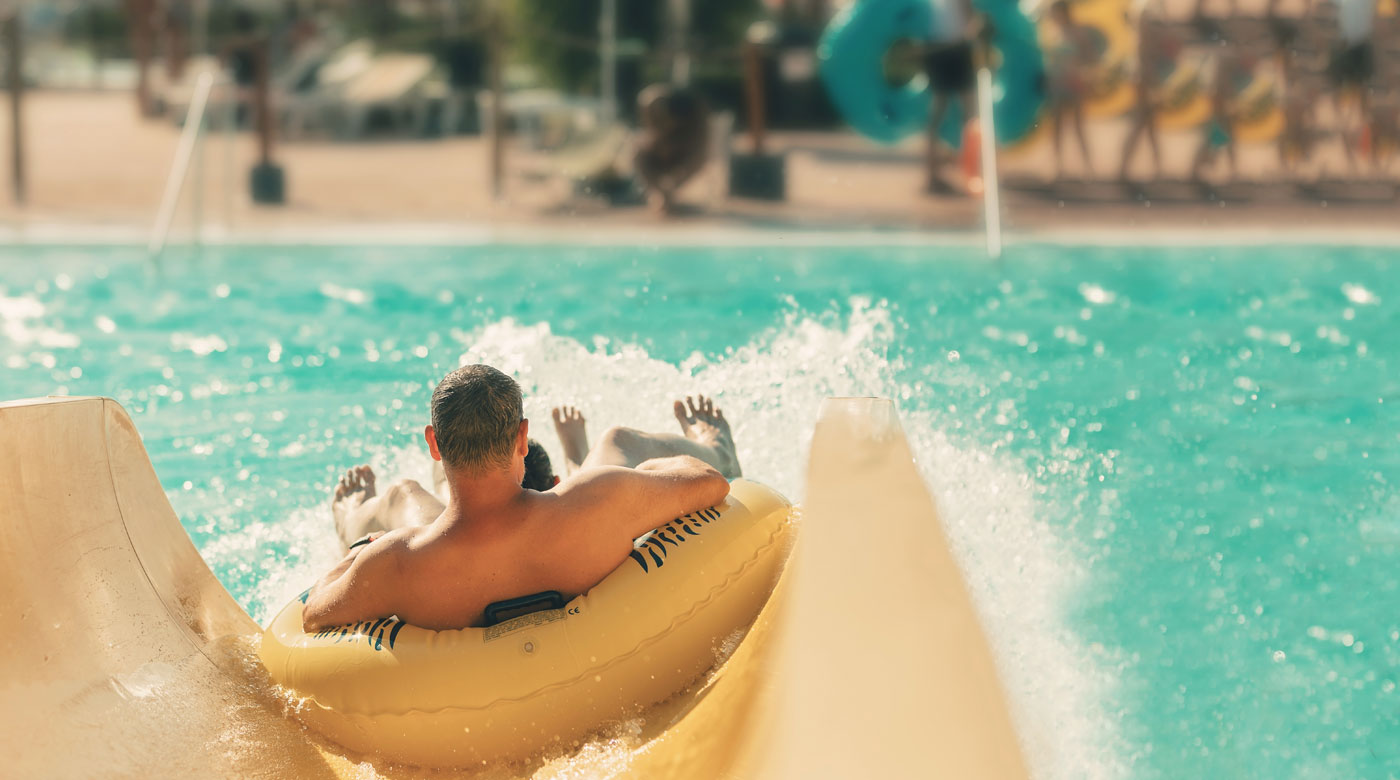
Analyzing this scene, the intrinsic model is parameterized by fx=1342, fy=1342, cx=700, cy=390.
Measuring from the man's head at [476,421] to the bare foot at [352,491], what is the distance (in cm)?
135

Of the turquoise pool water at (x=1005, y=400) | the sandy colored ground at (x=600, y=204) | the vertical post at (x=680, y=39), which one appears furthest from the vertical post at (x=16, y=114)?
the vertical post at (x=680, y=39)

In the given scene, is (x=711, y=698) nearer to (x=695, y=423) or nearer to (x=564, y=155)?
(x=695, y=423)

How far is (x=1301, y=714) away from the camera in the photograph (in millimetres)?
3420

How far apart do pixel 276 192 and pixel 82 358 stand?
447 centimetres

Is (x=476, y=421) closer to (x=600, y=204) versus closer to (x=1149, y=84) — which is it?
(x=600, y=204)

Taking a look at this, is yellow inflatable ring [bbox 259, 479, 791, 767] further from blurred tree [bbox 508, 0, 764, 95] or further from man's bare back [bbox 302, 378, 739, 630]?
blurred tree [bbox 508, 0, 764, 95]

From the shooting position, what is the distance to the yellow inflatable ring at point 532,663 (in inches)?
104

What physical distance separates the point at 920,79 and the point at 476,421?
11.2m

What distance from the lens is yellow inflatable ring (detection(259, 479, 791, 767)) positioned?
2.63 metres

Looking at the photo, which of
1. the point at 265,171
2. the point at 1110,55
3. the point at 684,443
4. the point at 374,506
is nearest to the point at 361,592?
the point at 374,506

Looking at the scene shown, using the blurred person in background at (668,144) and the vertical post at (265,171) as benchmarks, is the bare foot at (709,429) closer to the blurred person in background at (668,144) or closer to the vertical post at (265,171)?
the blurred person in background at (668,144)

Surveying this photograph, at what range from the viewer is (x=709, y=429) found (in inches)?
159

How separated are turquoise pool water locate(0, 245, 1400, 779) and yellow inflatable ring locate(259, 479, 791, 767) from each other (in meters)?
0.82

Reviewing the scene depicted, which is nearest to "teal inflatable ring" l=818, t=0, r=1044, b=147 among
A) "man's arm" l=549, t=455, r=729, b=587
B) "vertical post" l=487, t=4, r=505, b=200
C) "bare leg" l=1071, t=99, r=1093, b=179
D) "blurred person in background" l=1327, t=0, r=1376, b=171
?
"bare leg" l=1071, t=99, r=1093, b=179
